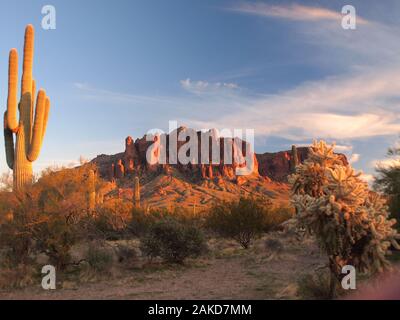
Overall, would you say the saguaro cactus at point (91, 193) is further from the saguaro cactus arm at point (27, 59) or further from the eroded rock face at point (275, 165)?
the eroded rock face at point (275, 165)

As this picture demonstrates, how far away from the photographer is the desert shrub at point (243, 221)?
21531mm

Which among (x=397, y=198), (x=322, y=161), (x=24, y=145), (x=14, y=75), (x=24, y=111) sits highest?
(x=14, y=75)

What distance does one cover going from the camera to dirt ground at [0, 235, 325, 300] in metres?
10.6

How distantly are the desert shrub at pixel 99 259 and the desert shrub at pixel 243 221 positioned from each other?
9001 millimetres

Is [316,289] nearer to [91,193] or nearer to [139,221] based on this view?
A: [91,193]

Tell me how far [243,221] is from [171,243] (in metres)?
6.61

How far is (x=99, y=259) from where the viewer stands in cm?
1366

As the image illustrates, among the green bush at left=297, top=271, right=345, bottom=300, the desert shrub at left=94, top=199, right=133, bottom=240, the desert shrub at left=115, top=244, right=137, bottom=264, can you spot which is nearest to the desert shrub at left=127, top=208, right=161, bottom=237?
the desert shrub at left=94, top=199, right=133, bottom=240

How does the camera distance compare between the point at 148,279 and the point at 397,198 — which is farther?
the point at 397,198
